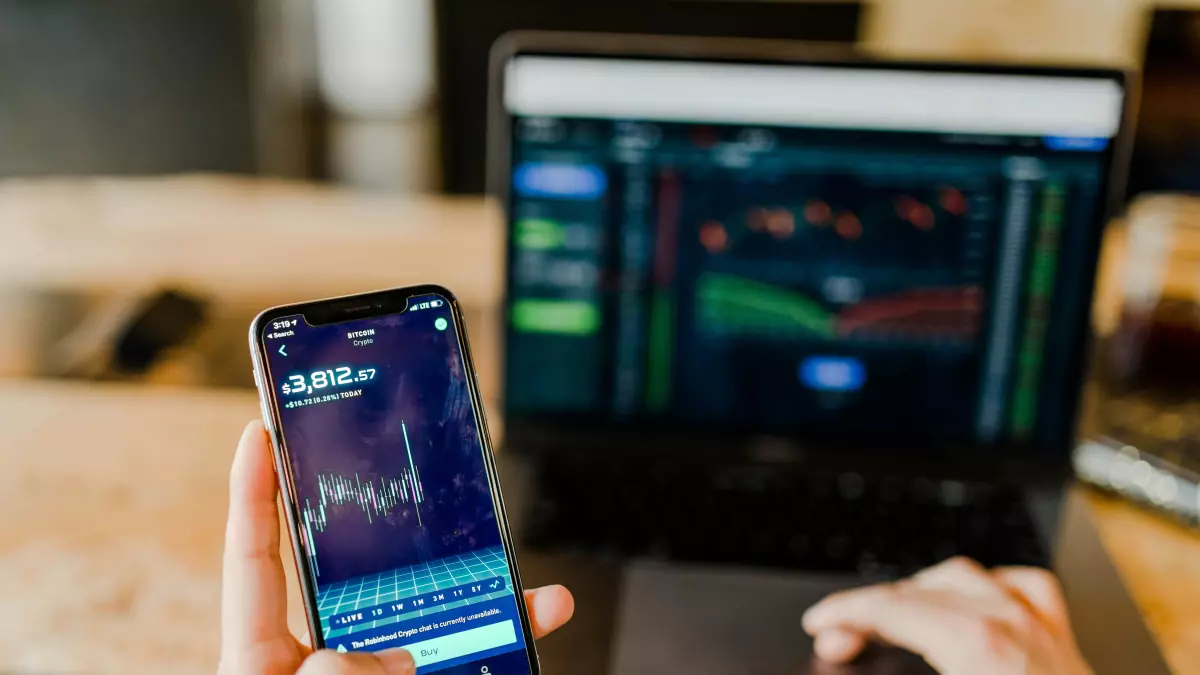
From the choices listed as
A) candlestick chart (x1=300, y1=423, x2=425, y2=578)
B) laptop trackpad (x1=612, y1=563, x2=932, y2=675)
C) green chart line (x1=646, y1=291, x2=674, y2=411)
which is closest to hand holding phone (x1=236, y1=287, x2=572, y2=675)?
candlestick chart (x1=300, y1=423, x2=425, y2=578)

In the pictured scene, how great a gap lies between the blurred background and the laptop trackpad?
0.71ft

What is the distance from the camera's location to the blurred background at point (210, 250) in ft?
2.08

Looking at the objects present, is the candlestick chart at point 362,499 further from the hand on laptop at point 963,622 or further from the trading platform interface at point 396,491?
the hand on laptop at point 963,622

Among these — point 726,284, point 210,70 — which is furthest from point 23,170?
point 726,284

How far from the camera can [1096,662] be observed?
0.54 meters

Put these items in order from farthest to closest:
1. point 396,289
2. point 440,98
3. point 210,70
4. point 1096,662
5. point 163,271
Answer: point 210,70
point 440,98
point 163,271
point 1096,662
point 396,289

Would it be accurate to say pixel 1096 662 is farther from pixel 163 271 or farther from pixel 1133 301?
pixel 163 271

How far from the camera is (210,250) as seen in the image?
1.17 meters

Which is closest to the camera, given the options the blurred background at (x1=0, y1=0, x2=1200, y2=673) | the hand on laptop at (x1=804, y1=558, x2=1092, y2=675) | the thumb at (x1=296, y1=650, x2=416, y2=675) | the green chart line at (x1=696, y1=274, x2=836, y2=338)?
the thumb at (x1=296, y1=650, x2=416, y2=675)

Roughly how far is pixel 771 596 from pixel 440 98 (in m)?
0.92

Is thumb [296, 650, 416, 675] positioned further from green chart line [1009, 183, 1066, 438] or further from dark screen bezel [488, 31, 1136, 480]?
green chart line [1009, 183, 1066, 438]

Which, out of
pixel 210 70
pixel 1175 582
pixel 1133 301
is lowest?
pixel 1175 582

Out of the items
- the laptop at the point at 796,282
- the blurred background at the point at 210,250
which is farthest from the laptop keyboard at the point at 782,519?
the blurred background at the point at 210,250

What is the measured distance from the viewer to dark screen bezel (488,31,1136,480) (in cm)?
70
